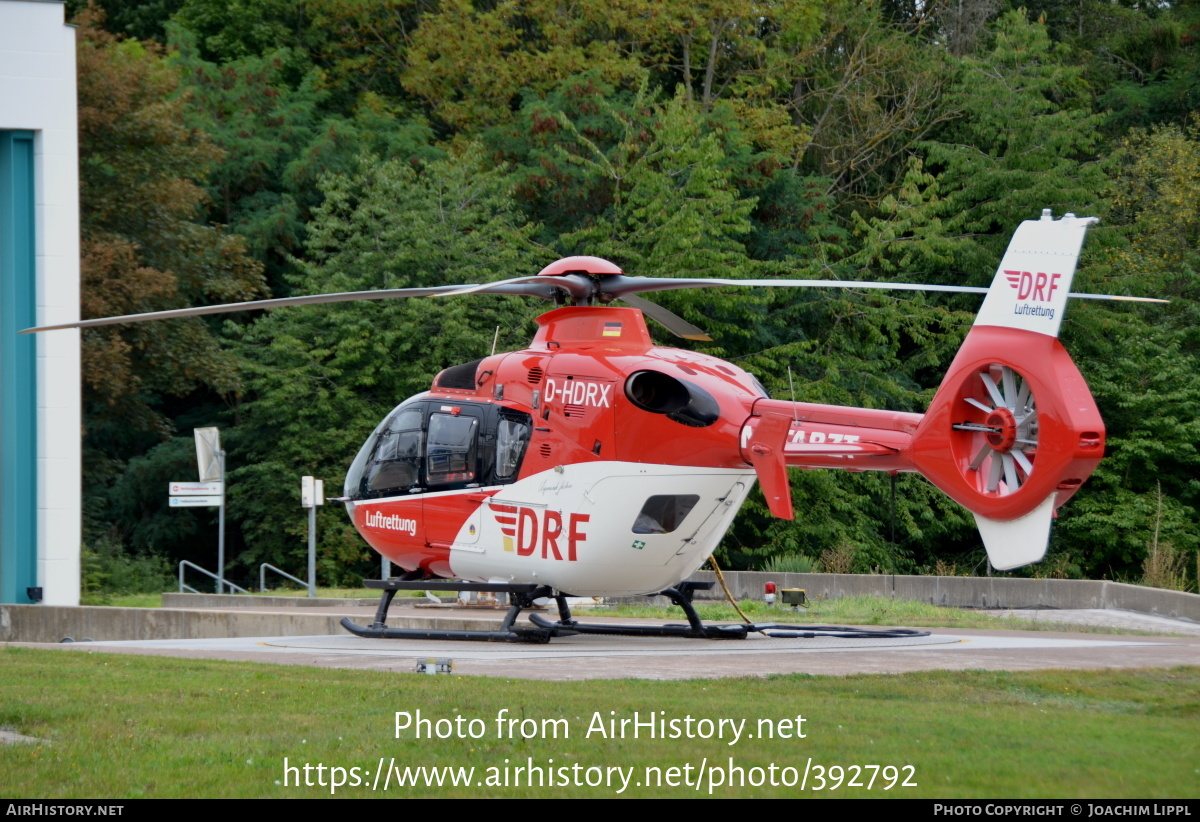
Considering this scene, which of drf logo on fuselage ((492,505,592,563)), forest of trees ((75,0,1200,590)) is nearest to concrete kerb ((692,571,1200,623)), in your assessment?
forest of trees ((75,0,1200,590))

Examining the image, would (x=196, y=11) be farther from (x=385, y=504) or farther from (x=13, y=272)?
(x=385, y=504)

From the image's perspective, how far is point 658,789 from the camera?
24.7 ft

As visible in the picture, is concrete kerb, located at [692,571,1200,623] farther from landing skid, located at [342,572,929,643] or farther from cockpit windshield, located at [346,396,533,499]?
cockpit windshield, located at [346,396,533,499]

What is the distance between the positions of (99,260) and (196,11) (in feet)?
58.6

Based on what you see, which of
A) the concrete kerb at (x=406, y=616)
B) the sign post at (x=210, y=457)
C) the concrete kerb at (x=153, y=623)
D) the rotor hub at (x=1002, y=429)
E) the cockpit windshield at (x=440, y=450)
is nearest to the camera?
the rotor hub at (x=1002, y=429)

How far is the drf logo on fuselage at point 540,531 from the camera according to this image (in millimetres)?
15445

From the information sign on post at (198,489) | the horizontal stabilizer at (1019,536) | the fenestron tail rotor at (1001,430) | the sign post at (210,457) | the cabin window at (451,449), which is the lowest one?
the information sign on post at (198,489)

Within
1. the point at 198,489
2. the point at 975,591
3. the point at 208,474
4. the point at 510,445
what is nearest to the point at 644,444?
the point at 510,445

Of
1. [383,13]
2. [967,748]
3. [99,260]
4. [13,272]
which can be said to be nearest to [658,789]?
[967,748]

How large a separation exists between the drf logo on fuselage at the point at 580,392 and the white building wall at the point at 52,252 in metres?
10.0

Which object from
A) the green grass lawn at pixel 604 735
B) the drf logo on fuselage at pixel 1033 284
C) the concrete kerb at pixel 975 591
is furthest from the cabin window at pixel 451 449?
the concrete kerb at pixel 975 591

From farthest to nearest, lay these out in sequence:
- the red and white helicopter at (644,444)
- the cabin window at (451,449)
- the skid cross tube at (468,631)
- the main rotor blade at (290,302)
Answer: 1. the cabin window at (451,449)
2. the skid cross tube at (468,631)
3. the main rotor blade at (290,302)
4. the red and white helicopter at (644,444)

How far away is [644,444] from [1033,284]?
173 inches

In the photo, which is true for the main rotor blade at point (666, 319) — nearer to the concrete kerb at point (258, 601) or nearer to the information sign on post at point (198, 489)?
the concrete kerb at point (258, 601)
